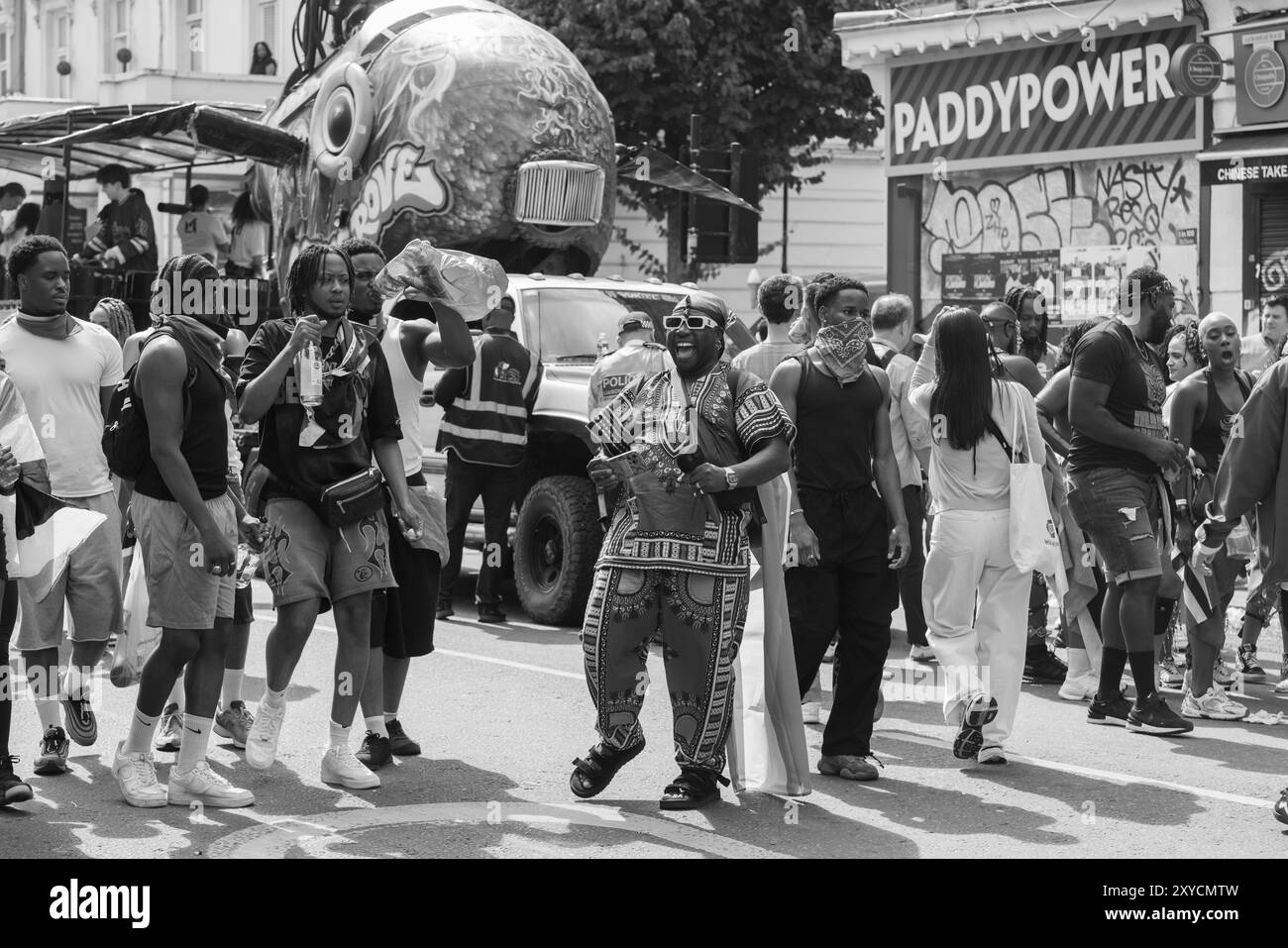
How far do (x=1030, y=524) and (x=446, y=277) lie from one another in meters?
2.47

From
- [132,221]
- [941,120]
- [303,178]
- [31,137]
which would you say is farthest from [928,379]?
[941,120]

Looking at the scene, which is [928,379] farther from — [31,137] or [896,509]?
[31,137]

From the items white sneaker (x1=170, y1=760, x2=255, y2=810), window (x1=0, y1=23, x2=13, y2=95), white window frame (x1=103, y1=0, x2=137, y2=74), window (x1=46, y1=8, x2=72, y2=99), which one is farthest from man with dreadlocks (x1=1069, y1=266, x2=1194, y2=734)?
window (x1=0, y1=23, x2=13, y2=95)

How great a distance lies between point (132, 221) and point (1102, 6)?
952 cm

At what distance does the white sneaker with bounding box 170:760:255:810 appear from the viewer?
6629 mm

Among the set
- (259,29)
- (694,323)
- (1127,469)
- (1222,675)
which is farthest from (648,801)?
(259,29)

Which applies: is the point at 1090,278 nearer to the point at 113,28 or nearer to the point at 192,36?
the point at 192,36

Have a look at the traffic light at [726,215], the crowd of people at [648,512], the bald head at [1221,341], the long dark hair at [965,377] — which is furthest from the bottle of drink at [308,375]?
the traffic light at [726,215]

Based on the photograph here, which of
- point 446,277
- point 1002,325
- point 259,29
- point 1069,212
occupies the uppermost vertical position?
point 259,29

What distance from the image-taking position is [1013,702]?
24.7 feet

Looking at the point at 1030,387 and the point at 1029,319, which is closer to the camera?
the point at 1030,387

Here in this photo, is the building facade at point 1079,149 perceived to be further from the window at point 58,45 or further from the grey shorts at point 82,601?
the window at point 58,45

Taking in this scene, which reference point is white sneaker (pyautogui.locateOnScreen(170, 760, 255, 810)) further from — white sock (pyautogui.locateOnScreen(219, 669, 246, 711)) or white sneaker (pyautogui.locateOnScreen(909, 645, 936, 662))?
white sneaker (pyautogui.locateOnScreen(909, 645, 936, 662))

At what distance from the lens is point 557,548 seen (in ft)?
37.8
